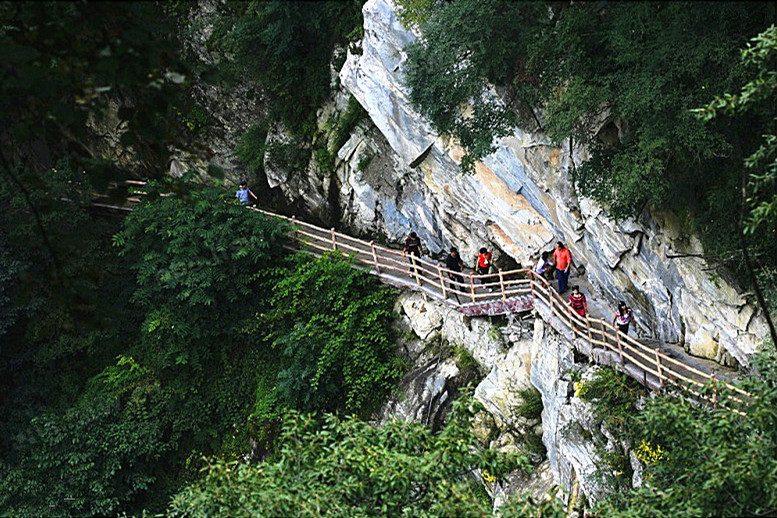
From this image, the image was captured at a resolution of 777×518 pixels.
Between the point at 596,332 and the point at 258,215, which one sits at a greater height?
the point at 258,215

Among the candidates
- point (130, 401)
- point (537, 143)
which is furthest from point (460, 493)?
point (130, 401)

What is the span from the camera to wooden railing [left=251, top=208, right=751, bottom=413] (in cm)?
1151

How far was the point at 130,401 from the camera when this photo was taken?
17500mm

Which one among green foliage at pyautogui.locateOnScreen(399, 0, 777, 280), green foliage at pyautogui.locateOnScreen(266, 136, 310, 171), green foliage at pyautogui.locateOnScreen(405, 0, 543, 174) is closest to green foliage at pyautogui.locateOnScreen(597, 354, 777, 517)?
green foliage at pyautogui.locateOnScreen(399, 0, 777, 280)

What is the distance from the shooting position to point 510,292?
46.6 ft

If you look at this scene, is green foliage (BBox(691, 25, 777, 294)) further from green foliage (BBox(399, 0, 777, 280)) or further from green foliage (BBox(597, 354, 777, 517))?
green foliage (BBox(597, 354, 777, 517))

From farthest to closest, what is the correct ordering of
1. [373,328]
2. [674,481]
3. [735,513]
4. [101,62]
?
1. [373,328]
2. [674,481]
3. [735,513]
4. [101,62]

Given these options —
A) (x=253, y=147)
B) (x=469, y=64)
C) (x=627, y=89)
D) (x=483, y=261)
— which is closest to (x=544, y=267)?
(x=483, y=261)

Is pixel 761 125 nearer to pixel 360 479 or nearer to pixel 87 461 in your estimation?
pixel 360 479

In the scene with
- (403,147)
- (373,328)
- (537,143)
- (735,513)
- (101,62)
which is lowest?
(735,513)

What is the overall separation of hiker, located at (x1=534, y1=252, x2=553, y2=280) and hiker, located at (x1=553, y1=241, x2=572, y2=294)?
0.83 ft

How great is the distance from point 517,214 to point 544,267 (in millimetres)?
1060

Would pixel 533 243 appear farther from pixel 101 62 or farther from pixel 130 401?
pixel 101 62

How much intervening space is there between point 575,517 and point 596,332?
104 inches
